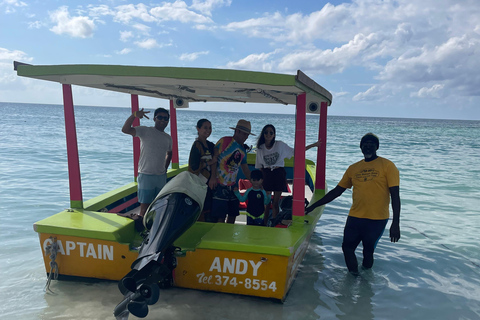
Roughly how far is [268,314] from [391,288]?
190 centimetres

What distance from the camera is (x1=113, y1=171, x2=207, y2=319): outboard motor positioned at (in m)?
2.35

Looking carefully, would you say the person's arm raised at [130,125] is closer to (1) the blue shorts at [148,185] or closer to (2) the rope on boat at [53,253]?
(1) the blue shorts at [148,185]

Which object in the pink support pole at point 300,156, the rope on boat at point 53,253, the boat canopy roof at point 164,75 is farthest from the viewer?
the pink support pole at point 300,156

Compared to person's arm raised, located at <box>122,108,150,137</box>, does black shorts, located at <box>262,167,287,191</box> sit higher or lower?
lower

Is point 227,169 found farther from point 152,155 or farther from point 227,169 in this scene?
point 152,155

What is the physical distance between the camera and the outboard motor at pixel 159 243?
7.72ft

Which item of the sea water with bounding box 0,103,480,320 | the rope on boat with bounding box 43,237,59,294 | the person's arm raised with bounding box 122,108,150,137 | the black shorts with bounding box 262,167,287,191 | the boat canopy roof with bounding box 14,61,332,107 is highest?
the boat canopy roof with bounding box 14,61,332,107

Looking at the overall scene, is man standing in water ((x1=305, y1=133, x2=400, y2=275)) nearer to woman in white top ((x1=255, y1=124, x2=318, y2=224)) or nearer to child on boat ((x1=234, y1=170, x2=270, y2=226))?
woman in white top ((x1=255, y1=124, x2=318, y2=224))

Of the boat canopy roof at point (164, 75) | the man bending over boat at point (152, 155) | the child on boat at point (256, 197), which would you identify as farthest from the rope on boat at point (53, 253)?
the child on boat at point (256, 197)

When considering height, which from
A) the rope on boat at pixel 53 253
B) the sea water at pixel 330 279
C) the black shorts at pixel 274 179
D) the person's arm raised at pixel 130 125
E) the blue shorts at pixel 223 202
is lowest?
the sea water at pixel 330 279

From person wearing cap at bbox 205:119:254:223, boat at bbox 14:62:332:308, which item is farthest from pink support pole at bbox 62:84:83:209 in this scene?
person wearing cap at bbox 205:119:254:223

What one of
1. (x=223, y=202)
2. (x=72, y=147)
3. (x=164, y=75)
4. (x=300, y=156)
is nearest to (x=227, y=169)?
(x=223, y=202)

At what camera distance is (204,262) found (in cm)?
332

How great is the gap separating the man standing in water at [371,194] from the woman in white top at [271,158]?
765mm
